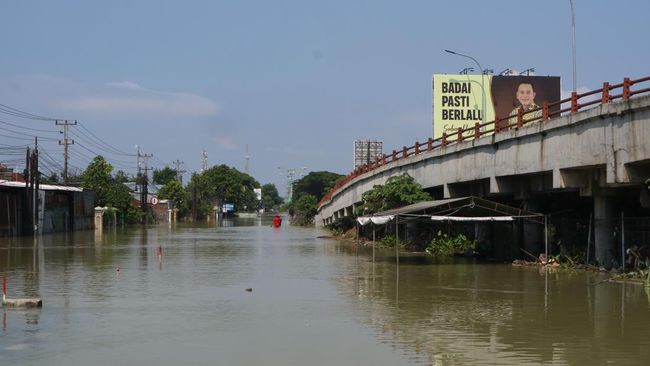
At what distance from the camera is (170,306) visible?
1520 cm

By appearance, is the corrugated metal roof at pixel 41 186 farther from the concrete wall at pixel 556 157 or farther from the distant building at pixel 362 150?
the distant building at pixel 362 150

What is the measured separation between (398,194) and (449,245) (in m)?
3.68

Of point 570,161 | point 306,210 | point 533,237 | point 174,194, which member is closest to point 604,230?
point 570,161

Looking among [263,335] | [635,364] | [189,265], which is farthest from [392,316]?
[189,265]

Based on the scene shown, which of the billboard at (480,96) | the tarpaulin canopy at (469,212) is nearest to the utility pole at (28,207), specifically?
the billboard at (480,96)

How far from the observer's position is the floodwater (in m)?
10.3

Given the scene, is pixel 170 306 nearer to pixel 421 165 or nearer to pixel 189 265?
pixel 189 265

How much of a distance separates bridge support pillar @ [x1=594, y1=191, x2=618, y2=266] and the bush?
31.6ft

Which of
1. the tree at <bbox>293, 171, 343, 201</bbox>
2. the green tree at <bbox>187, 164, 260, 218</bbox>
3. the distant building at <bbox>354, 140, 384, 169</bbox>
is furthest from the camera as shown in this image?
the tree at <bbox>293, 171, 343, 201</bbox>

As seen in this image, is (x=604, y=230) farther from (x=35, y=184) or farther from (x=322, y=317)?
(x=35, y=184)

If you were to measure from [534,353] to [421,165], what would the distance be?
82.3ft

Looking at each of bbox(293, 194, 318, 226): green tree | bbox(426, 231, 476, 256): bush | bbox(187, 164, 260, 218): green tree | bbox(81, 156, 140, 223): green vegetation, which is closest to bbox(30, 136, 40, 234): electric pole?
bbox(81, 156, 140, 223): green vegetation

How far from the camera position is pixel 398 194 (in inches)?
1348

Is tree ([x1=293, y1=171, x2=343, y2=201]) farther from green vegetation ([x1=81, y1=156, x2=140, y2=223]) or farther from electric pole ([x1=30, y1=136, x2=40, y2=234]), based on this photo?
electric pole ([x1=30, y1=136, x2=40, y2=234])
